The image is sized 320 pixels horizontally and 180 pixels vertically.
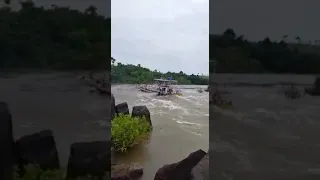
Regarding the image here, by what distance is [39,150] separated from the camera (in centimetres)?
159

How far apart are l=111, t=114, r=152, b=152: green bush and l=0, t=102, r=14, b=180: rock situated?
0.74 m

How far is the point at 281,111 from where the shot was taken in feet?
5.35

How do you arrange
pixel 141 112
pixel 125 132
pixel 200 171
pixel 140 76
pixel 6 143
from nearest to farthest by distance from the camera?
1. pixel 6 143
2. pixel 200 171
3. pixel 125 132
4. pixel 140 76
5. pixel 141 112

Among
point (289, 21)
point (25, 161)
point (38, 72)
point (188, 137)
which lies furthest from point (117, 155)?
point (289, 21)

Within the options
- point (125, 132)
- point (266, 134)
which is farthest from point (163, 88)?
point (266, 134)

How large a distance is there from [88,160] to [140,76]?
94 cm

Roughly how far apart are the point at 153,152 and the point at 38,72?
1.15 m

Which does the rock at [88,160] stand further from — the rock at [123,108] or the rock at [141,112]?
the rock at [141,112]

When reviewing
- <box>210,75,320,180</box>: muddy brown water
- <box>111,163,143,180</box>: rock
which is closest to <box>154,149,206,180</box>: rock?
<box>111,163,143,180</box>: rock

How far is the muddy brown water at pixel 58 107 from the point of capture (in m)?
1.57

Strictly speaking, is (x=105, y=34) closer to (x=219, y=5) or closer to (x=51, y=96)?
(x=51, y=96)

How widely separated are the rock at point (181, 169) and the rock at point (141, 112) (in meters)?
0.46

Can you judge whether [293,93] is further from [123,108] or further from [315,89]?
[123,108]

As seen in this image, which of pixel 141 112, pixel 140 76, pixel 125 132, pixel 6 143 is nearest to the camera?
pixel 6 143
